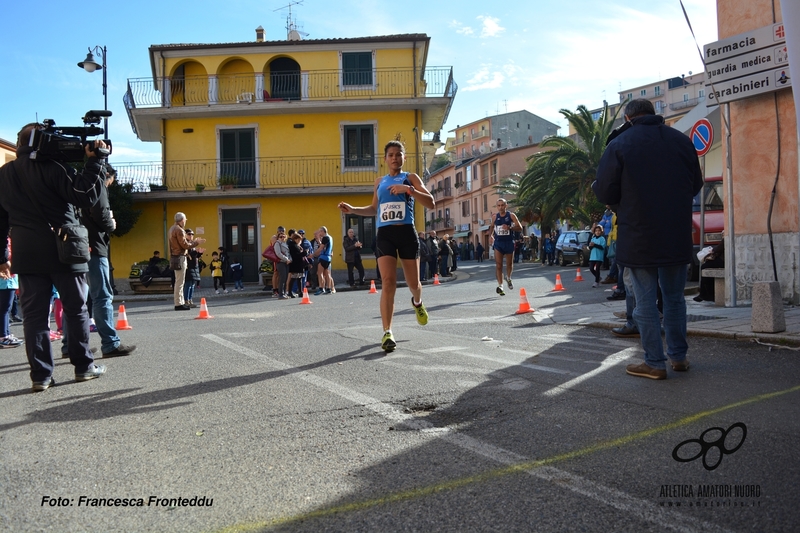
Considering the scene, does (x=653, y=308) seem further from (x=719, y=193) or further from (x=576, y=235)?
(x=576, y=235)

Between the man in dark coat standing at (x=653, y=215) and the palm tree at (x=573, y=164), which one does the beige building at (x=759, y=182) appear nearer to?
the man in dark coat standing at (x=653, y=215)

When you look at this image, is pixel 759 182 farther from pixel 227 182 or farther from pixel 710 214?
pixel 227 182

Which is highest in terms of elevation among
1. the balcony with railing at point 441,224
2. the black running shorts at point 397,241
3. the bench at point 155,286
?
the balcony with railing at point 441,224

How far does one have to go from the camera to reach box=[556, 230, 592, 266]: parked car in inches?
1220

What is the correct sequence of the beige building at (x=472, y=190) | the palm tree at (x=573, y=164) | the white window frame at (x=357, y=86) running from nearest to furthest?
the white window frame at (x=357, y=86), the palm tree at (x=573, y=164), the beige building at (x=472, y=190)

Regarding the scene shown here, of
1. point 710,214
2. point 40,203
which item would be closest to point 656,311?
point 40,203

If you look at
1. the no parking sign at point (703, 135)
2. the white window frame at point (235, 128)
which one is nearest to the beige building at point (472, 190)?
the white window frame at point (235, 128)

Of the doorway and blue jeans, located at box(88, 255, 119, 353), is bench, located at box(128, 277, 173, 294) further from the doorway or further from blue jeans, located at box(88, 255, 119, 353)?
blue jeans, located at box(88, 255, 119, 353)

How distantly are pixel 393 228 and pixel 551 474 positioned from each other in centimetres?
→ 404

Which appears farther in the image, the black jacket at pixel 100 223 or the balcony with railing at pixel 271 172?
the balcony with railing at pixel 271 172

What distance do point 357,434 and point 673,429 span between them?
1690 millimetres

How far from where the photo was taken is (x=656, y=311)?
504 cm

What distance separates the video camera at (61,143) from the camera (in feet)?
17.2

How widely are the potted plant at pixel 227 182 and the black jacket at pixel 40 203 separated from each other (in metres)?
24.3
